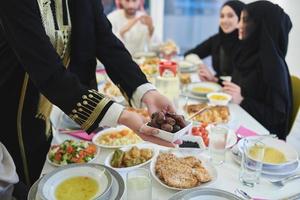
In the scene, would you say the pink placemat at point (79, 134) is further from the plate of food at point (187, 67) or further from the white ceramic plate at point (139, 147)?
the plate of food at point (187, 67)

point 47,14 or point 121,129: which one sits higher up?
point 47,14

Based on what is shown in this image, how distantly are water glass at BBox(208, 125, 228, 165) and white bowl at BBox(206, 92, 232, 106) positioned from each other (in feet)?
1.85

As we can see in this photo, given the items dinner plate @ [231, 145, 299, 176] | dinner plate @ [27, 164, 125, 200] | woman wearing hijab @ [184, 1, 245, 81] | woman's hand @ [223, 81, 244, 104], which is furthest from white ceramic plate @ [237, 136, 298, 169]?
woman wearing hijab @ [184, 1, 245, 81]

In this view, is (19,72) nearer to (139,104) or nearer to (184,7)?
(139,104)

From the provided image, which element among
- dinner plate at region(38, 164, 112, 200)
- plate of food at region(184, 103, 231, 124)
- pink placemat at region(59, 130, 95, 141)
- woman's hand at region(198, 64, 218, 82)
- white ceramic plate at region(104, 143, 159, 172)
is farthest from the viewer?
woman's hand at region(198, 64, 218, 82)

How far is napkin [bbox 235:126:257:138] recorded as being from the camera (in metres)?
1.52

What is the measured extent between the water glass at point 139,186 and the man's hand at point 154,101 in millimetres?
317

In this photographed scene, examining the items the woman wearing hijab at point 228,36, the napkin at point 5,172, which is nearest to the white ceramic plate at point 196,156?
the napkin at point 5,172

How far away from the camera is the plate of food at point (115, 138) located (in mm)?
1395

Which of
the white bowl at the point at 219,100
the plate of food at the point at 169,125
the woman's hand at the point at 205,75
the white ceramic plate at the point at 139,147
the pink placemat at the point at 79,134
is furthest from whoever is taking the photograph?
the woman's hand at the point at 205,75

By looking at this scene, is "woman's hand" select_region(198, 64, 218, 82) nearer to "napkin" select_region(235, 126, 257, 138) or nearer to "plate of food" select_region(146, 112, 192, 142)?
"napkin" select_region(235, 126, 257, 138)

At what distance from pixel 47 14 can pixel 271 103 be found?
149 cm

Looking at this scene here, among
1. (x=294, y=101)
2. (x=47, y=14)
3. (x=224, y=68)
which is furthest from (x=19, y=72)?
(x=224, y=68)

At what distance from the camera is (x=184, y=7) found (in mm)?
4816
